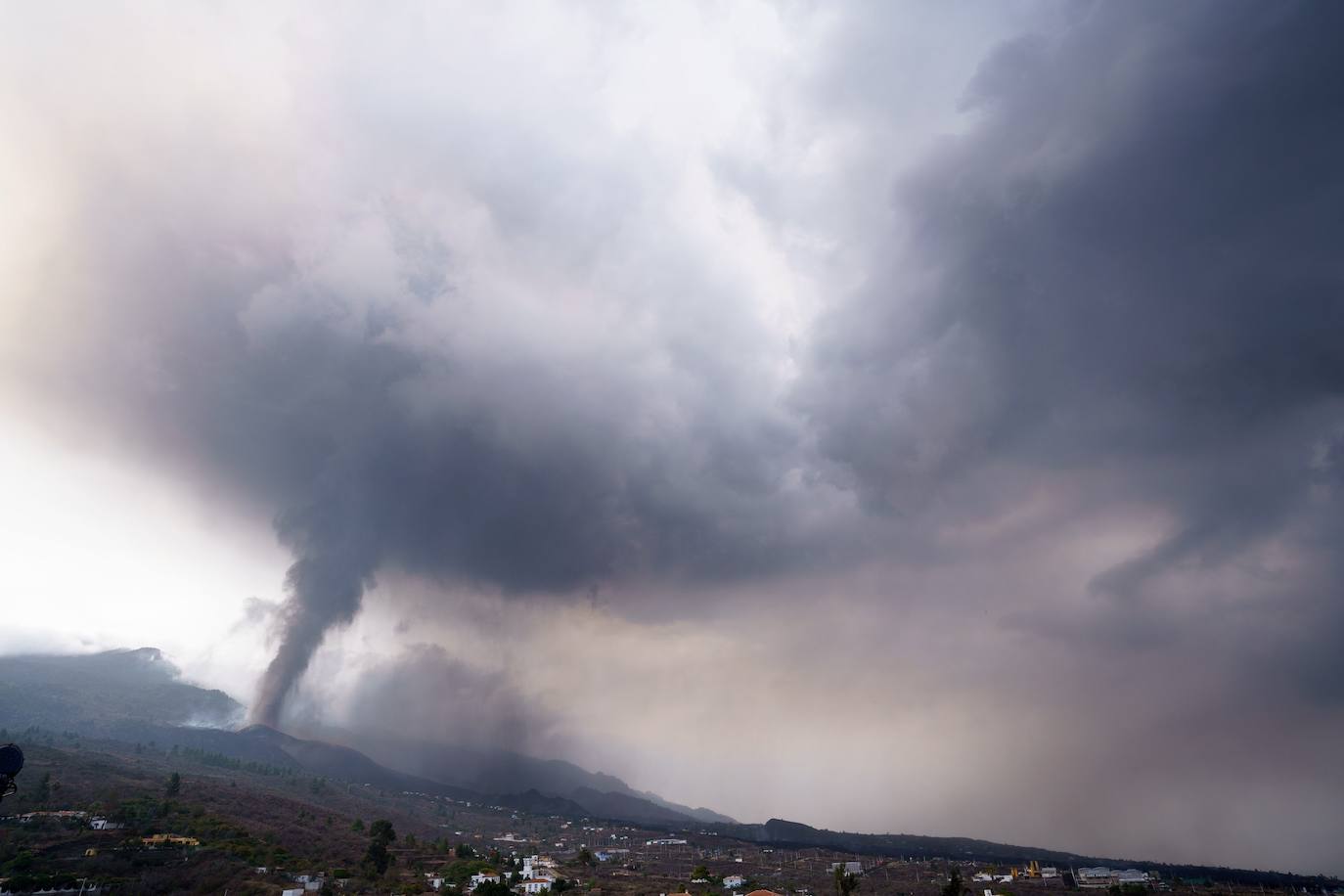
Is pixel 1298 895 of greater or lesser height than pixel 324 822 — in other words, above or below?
above

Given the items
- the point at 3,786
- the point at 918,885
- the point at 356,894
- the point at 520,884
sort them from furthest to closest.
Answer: the point at 918,885 < the point at 520,884 < the point at 356,894 < the point at 3,786

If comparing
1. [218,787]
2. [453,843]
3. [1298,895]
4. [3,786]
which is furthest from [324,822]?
[1298,895]

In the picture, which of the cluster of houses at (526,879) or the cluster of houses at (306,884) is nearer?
the cluster of houses at (306,884)

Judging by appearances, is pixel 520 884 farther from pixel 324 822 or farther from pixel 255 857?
pixel 324 822

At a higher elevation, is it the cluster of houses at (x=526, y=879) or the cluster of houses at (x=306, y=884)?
the cluster of houses at (x=526, y=879)

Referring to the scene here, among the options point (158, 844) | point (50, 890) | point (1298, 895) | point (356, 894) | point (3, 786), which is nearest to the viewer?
point (3, 786)

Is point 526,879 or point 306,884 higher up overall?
point 526,879

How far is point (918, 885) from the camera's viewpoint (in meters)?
140

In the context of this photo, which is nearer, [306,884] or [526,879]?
[306,884]

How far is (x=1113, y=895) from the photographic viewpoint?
4500 inches

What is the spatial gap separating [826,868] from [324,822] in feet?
404

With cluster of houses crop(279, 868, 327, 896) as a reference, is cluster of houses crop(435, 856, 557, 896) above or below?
above

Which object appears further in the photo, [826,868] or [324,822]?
[826,868]

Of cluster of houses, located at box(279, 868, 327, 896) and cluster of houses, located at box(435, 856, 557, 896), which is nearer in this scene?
cluster of houses, located at box(279, 868, 327, 896)
